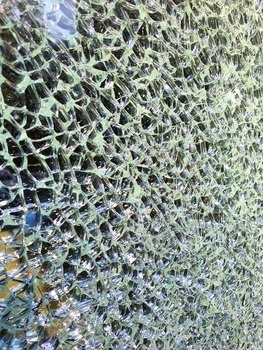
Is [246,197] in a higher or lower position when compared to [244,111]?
lower

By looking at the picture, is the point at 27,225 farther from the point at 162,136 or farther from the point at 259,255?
the point at 259,255

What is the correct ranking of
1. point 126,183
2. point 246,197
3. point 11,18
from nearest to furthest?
point 11,18 → point 126,183 → point 246,197

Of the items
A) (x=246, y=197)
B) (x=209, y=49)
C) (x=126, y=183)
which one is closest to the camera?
(x=126, y=183)

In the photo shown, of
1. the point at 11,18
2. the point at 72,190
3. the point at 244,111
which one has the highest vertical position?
the point at 11,18

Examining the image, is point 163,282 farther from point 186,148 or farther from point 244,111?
point 244,111

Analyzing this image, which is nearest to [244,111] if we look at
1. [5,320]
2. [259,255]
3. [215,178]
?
[215,178]

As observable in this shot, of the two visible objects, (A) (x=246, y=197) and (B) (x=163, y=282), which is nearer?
(B) (x=163, y=282)
